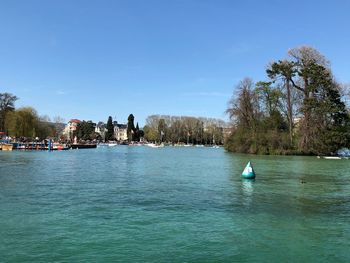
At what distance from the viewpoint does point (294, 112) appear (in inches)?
3054

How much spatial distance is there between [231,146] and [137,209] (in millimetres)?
68847

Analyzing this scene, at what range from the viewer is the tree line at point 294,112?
229 feet

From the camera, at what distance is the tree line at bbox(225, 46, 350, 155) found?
6981 cm

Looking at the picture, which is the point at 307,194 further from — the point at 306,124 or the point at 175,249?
the point at 306,124

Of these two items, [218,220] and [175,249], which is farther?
[218,220]

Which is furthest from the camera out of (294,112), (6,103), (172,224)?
(6,103)

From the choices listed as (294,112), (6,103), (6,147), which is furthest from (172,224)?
(6,103)

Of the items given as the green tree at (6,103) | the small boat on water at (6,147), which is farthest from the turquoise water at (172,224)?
the green tree at (6,103)

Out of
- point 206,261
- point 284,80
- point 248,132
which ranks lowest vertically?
point 206,261

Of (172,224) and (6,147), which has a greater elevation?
(6,147)

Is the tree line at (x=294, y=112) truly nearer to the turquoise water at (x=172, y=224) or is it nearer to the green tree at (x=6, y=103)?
the turquoise water at (x=172, y=224)

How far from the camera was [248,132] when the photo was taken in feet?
257

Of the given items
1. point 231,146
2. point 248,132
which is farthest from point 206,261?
point 231,146

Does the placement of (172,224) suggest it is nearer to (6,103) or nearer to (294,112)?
(294,112)
